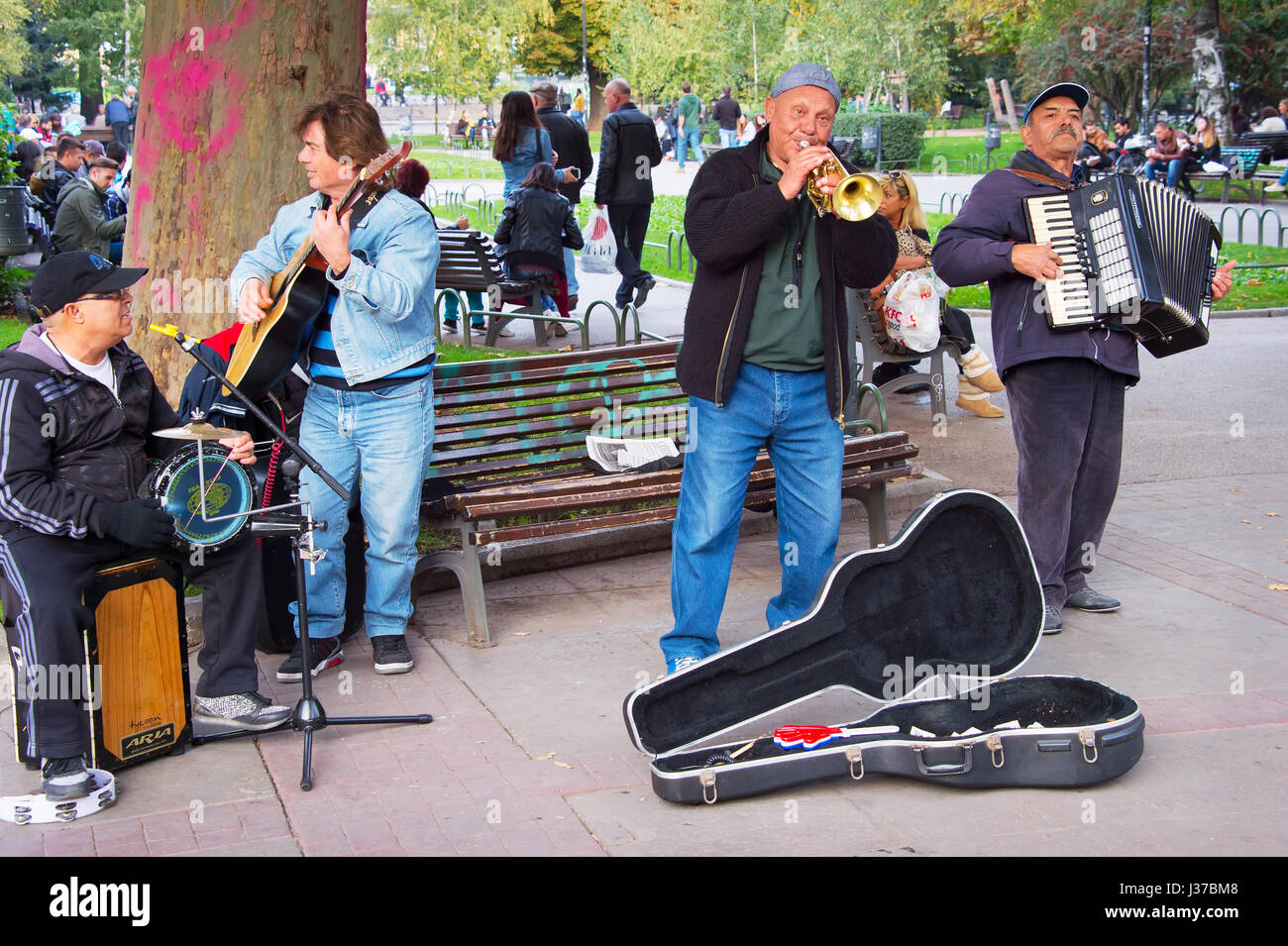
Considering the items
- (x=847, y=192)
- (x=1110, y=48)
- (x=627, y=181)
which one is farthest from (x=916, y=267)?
(x=1110, y=48)

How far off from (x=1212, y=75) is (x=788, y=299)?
26321 millimetres

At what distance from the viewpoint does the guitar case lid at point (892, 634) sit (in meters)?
4.05

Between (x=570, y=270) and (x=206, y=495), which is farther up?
(x=570, y=270)

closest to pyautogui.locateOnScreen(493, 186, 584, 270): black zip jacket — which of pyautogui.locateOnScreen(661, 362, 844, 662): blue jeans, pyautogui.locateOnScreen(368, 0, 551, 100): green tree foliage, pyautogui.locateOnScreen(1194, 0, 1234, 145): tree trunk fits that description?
pyautogui.locateOnScreen(661, 362, 844, 662): blue jeans

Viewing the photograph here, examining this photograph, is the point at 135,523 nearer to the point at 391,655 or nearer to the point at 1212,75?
the point at 391,655

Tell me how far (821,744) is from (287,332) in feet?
7.45

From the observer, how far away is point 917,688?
4.26 meters

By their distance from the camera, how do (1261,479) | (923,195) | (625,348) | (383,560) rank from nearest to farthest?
(383,560)
(625,348)
(1261,479)
(923,195)

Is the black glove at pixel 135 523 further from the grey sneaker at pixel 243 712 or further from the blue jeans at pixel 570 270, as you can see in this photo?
the blue jeans at pixel 570 270

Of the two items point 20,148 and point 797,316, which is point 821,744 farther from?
point 20,148

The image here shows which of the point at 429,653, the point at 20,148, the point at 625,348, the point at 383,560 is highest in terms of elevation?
the point at 20,148

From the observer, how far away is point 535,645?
5223mm

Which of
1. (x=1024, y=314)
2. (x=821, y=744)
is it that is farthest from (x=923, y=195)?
(x=821, y=744)

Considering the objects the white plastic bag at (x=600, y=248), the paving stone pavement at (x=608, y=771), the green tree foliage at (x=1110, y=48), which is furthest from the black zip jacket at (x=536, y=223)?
the green tree foliage at (x=1110, y=48)
